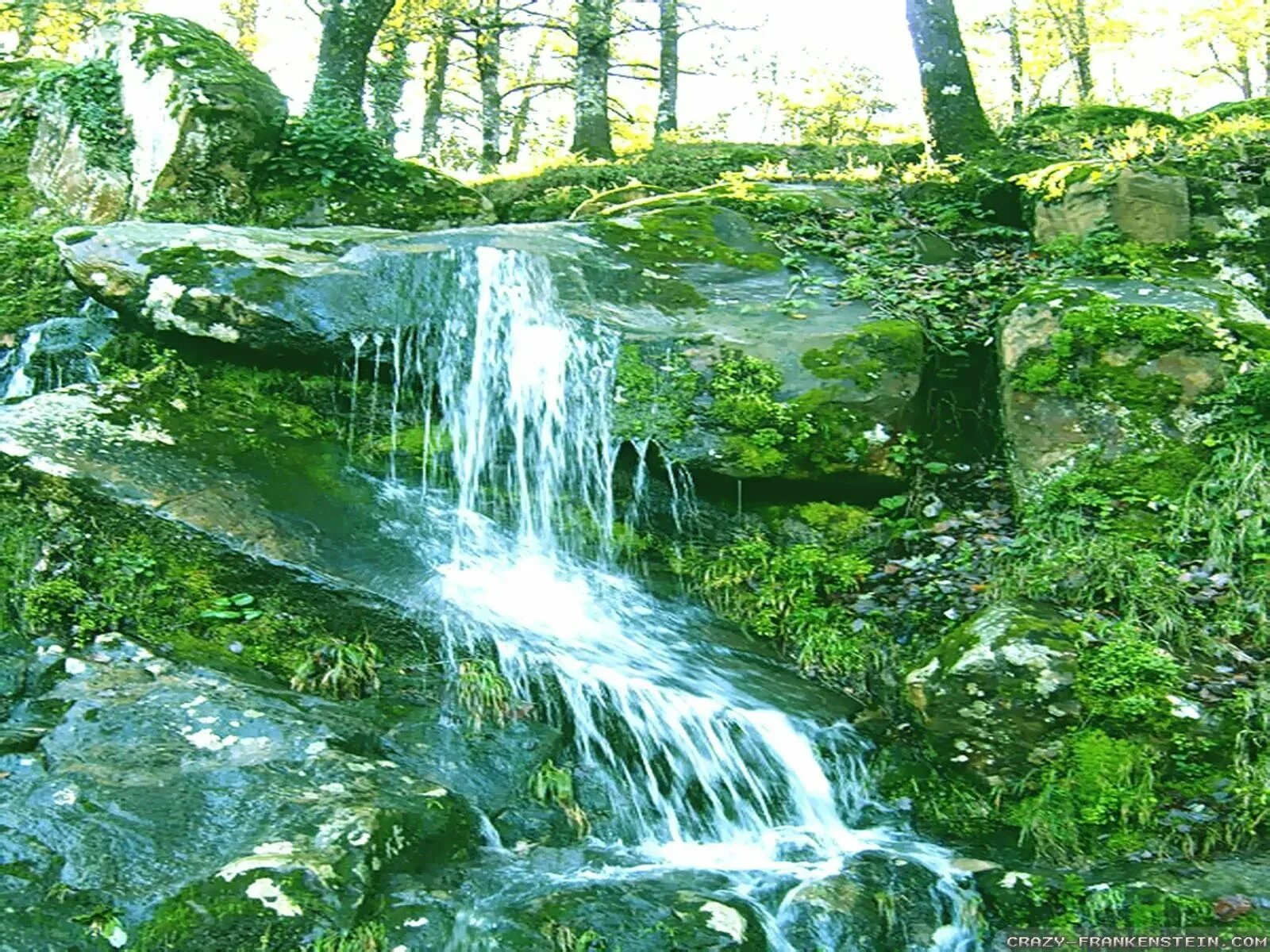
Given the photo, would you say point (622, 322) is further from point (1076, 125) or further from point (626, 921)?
point (1076, 125)

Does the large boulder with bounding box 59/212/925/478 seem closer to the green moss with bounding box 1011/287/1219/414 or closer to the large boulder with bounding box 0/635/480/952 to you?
the green moss with bounding box 1011/287/1219/414

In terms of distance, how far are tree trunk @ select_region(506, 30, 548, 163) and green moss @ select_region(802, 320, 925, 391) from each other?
44.3ft

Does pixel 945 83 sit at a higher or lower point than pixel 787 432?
higher

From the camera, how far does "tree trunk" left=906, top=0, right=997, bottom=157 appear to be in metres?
10.9

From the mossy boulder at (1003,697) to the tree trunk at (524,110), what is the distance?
16.2 meters

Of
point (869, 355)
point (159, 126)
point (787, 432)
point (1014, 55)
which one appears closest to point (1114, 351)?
point (869, 355)

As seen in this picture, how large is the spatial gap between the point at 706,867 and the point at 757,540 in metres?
2.68

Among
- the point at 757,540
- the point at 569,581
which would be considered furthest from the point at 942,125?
the point at 569,581

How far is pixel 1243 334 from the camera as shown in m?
6.79

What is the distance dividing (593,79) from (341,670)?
11361mm

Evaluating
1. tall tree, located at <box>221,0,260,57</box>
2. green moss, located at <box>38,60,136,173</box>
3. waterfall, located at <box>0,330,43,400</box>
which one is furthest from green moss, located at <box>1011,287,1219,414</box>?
tall tree, located at <box>221,0,260,57</box>

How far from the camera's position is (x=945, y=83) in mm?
11023

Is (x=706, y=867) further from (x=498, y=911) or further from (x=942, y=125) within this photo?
(x=942, y=125)

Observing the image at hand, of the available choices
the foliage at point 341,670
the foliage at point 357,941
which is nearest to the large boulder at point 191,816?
the foliage at point 357,941
